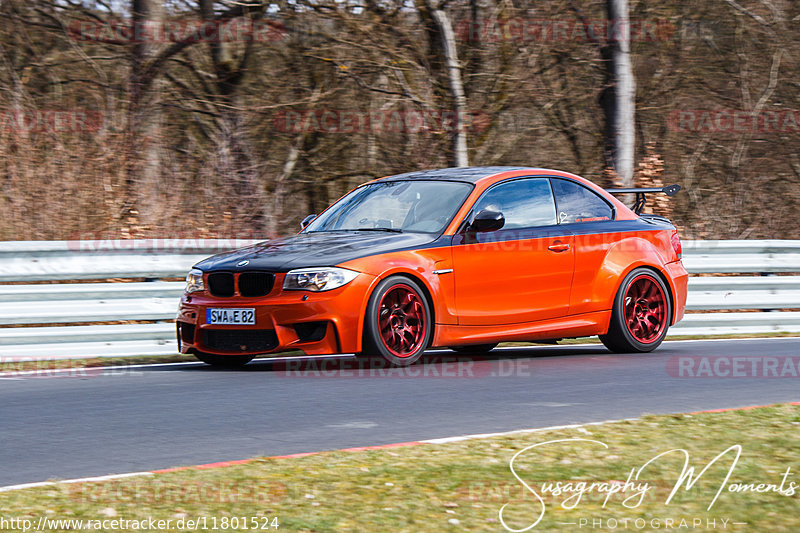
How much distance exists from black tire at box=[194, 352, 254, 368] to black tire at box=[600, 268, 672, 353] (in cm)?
338

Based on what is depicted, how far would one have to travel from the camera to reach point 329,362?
390 inches

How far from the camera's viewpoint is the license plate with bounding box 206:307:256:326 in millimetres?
8680

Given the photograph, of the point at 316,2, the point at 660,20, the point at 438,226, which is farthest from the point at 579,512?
the point at 660,20

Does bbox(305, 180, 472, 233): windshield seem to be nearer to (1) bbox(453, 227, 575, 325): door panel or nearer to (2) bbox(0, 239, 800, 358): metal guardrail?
(1) bbox(453, 227, 575, 325): door panel

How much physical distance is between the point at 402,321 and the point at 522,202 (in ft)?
6.13

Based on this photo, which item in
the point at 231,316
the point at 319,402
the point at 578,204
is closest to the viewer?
the point at 319,402

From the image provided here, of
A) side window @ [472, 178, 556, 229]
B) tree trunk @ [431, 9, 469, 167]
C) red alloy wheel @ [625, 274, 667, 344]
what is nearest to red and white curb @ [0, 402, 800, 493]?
side window @ [472, 178, 556, 229]

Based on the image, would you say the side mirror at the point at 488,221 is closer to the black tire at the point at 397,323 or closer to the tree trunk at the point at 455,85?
the black tire at the point at 397,323

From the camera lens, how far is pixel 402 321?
895 cm

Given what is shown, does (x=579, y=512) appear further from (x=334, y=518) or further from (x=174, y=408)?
(x=174, y=408)

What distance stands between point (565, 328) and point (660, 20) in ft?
45.2
